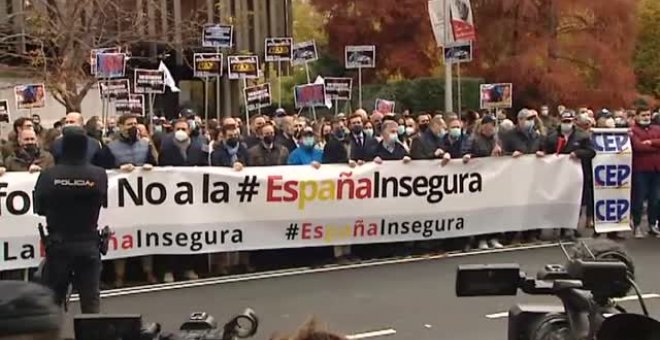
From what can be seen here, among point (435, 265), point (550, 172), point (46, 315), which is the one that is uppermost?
point (46, 315)

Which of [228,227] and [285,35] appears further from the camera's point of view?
[285,35]

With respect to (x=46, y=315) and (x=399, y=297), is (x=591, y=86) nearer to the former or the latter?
(x=399, y=297)

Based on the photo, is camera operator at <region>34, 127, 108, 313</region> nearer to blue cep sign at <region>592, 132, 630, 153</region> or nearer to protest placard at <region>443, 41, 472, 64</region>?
blue cep sign at <region>592, 132, 630, 153</region>

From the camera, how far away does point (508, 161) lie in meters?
12.7

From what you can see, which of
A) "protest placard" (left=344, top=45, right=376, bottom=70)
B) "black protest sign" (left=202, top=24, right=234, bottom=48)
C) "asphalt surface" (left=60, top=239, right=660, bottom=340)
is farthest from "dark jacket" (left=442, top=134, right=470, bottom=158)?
"protest placard" (left=344, top=45, right=376, bottom=70)

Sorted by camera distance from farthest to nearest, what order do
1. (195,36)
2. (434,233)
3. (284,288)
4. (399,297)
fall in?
1. (195,36)
2. (434,233)
3. (284,288)
4. (399,297)

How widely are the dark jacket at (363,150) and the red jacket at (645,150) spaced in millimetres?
3534

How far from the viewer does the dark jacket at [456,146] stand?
42.0 feet

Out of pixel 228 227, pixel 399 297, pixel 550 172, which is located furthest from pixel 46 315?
pixel 550 172

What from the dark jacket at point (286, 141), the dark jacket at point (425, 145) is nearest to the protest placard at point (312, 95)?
the dark jacket at point (286, 141)

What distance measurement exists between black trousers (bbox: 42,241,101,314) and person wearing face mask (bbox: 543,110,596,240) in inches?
276

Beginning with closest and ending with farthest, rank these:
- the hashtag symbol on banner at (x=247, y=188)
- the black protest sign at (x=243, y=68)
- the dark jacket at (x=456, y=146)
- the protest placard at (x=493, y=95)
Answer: the hashtag symbol on banner at (x=247, y=188), the dark jacket at (x=456, y=146), the protest placard at (x=493, y=95), the black protest sign at (x=243, y=68)

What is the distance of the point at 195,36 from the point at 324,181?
18.6 m

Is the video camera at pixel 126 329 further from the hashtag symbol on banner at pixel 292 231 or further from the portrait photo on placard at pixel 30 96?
the portrait photo on placard at pixel 30 96
